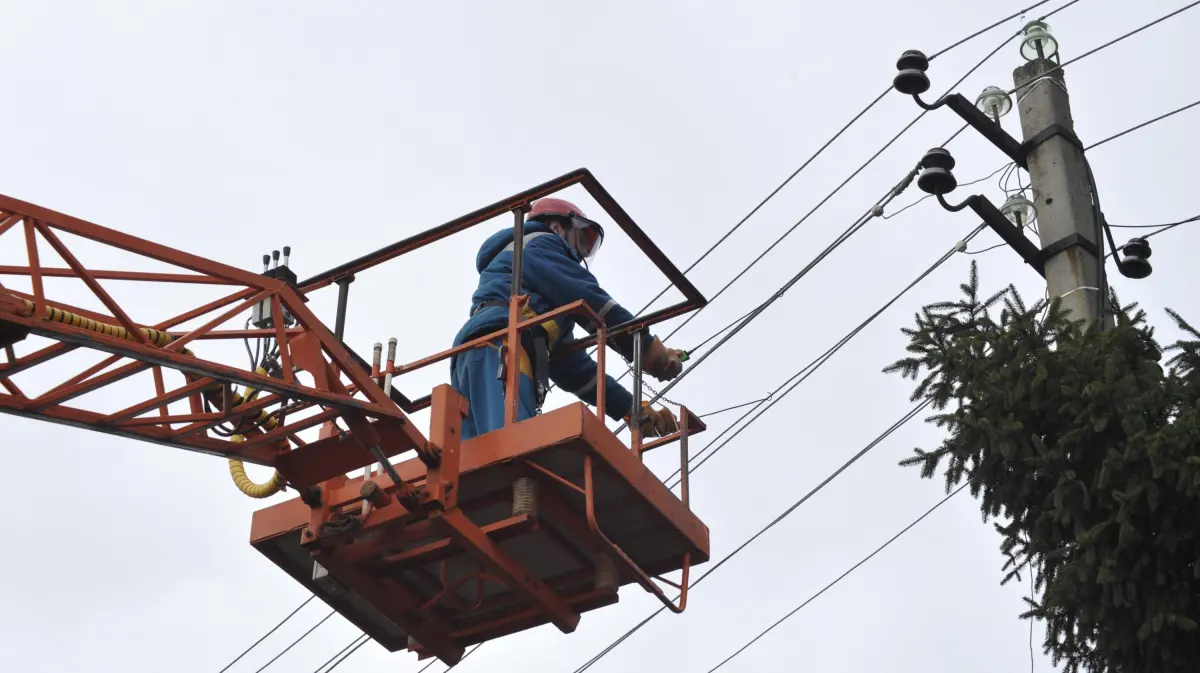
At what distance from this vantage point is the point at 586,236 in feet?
38.0

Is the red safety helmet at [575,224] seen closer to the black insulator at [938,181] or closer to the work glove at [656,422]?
the work glove at [656,422]

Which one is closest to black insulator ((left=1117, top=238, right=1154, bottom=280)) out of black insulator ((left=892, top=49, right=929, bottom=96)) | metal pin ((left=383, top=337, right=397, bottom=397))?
black insulator ((left=892, top=49, right=929, bottom=96))

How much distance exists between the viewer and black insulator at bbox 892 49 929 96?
1203cm

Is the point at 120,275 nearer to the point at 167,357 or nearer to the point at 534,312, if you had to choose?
the point at 167,357

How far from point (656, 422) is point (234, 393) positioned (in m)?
2.41

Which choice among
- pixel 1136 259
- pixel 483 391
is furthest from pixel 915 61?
pixel 483 391

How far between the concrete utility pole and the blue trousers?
9.84 ft

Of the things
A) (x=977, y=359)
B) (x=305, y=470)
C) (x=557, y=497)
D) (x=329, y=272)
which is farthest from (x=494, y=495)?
(x=977, y=359)

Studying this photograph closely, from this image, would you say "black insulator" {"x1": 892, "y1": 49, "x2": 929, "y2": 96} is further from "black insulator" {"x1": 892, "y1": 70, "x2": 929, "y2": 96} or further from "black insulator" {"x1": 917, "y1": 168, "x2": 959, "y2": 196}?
"black insulator" {"x1": 917, "y1": 168, "x2": 959, "y2": 196}

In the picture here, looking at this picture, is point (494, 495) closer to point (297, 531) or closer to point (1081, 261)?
point (297, 531)

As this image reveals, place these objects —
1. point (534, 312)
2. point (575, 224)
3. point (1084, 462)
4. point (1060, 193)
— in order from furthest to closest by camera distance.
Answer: point (575, 224) < point (1060, 193) < point (534, 312) < point (1084, 462)

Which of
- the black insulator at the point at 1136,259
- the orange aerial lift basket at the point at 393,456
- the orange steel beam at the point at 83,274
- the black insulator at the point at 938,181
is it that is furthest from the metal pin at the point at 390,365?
the black insulator at the point at 1136,259

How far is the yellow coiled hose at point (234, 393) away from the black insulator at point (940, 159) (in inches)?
170

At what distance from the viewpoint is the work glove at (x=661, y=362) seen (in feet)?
35.6
